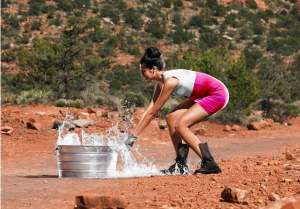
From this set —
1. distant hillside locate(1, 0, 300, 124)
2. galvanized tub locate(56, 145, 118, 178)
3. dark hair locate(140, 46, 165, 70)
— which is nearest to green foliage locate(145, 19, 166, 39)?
distant hillside locate(1, 0, 300, 124)

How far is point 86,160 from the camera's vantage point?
4.59 m

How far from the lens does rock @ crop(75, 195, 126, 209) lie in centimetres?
271

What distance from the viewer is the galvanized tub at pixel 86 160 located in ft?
14.9

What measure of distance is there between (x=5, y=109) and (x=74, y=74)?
14.3 ft

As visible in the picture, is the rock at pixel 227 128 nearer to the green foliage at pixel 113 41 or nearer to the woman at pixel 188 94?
the woman at pixel 188 94

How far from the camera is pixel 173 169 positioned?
4641mm

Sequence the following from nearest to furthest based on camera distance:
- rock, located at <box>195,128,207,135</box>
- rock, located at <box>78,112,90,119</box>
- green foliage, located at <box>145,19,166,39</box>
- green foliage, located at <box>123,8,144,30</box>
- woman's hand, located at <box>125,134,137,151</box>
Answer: woman's hand, located at <box>125,134,137,151</box>
rock, located at <box>195,128,207,135</box>
rock, located at <box>78,112,90,119</box>
green foliage, located at <box>145,19,166,39</box>
green foliage, located at <box>123,8,144,30</box>

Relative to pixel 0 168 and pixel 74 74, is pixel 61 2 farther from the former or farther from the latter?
pixel 0 168

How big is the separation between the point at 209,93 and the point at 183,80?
1.14 ft

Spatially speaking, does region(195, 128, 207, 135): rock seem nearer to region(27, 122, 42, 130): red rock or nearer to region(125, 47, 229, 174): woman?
region(27, 122, 42, 130): red rock

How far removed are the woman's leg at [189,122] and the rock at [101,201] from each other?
1636 mm

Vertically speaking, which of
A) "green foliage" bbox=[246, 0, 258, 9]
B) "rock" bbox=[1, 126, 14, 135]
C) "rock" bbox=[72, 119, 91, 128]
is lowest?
"green foliage" bbox=[246, 0, 258, 9]

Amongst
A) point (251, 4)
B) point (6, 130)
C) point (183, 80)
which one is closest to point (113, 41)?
point (251, 4)

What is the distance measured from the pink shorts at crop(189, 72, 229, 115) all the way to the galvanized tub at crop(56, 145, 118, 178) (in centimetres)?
114
